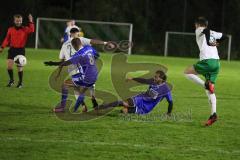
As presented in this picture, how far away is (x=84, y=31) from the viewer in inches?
1535

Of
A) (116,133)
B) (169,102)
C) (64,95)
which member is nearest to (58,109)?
(64,95)

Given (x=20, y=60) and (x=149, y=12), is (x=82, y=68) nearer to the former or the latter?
(x=20, y=60)

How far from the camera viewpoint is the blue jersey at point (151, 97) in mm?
11586

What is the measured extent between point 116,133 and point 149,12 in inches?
1284

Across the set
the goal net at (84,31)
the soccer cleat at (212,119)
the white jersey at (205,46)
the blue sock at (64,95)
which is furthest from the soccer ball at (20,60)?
the goal net at (84,31)

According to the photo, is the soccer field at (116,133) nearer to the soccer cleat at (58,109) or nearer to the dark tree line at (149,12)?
the soccer cleat at (58,109)

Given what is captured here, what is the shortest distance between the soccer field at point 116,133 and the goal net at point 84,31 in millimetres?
24090

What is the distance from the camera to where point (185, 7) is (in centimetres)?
4188

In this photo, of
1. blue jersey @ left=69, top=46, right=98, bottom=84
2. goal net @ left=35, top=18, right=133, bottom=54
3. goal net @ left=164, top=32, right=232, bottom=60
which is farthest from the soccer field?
goal net @ left=164, top=32, right=232, bottom=60

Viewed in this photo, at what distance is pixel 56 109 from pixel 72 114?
0.55 m

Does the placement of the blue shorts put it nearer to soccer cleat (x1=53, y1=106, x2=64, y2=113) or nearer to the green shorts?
soccer cleat (x1=53, y1=106, x2=64, y2=113)

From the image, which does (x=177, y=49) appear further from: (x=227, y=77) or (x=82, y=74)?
(x=82, y=74)

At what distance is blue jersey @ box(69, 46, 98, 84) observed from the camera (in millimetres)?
11383

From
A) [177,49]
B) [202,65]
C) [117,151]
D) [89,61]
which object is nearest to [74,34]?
[89,61]
